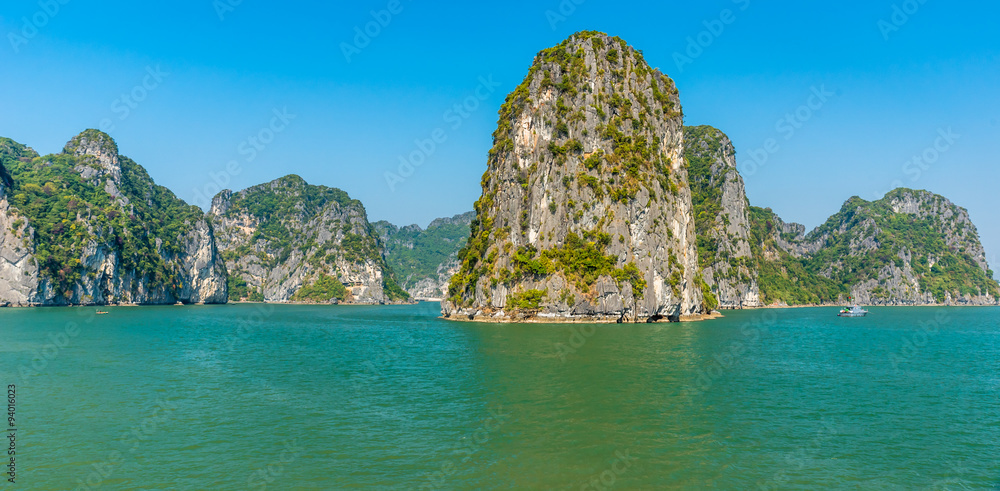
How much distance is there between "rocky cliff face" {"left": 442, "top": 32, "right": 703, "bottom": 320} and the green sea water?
144 feet

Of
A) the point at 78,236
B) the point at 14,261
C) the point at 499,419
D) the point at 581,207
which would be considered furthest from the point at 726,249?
the point at 14,261

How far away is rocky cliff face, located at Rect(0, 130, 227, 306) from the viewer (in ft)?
452

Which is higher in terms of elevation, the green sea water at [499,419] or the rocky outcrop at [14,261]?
the rocky outcrop at [14,261]

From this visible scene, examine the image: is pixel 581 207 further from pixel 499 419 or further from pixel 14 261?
pixel 14 261

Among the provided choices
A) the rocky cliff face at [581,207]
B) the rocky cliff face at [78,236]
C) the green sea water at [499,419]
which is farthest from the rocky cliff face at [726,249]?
the rocky cliff face at [78,236]

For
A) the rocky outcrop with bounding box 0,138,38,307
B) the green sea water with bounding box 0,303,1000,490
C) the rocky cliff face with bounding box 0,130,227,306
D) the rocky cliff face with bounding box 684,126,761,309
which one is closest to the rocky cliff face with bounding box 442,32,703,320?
the green sea water with bounding box 0,303,1000,490

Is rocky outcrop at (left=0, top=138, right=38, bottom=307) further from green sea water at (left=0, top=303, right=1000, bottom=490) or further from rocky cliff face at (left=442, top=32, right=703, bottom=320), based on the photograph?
green sea water at (left=0, top=303, right=1000, bottom=490)

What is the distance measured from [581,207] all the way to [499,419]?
76.7 meters

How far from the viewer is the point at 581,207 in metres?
101

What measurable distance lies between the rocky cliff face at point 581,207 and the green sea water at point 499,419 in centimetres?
4384

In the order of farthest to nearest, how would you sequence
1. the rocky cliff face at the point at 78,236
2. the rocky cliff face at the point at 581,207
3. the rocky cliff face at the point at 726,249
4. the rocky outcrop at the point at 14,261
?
the rocky cliff face at the point at 726,249, the rocky cliff face at the point at 78,236, the rocky outcrop at the point at 14,261, the rocky cliff face at the point at 581,207

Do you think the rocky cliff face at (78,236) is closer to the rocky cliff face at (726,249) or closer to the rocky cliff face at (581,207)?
the rocky cliff face at (581,207)

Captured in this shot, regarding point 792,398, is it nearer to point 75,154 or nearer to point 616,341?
point 616,341

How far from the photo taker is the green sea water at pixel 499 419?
66.0ft
